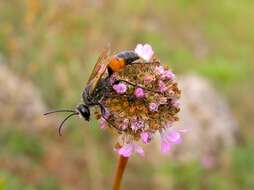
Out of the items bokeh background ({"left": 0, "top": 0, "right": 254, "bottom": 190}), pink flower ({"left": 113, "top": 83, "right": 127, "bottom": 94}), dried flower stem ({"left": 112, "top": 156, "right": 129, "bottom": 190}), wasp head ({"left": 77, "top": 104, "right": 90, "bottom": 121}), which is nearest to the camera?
dried flower stem ({"left": 112, "top": 156, "right": 129, "bottom": 190})

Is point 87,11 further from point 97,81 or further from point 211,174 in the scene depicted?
point 97,81

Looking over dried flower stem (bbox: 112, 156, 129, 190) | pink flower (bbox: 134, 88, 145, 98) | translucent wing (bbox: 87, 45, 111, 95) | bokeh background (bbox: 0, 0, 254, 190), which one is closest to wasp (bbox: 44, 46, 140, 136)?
translucent wing (bbox: 87, 45, 111, 95)

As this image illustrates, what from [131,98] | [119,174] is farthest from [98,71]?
[119,174]

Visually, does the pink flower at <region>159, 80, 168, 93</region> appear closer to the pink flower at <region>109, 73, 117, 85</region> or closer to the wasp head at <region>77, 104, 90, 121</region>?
the pink flower at <region>109, 73, 117, 85</region>

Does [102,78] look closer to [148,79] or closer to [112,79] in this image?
[112,79]

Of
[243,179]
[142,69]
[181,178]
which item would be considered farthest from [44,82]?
[142,69]

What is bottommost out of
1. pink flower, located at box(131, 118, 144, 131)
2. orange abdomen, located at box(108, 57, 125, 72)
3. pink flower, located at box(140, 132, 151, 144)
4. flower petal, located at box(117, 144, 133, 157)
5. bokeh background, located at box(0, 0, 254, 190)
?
flower petal, located at box(117, 144, 133, 157)
